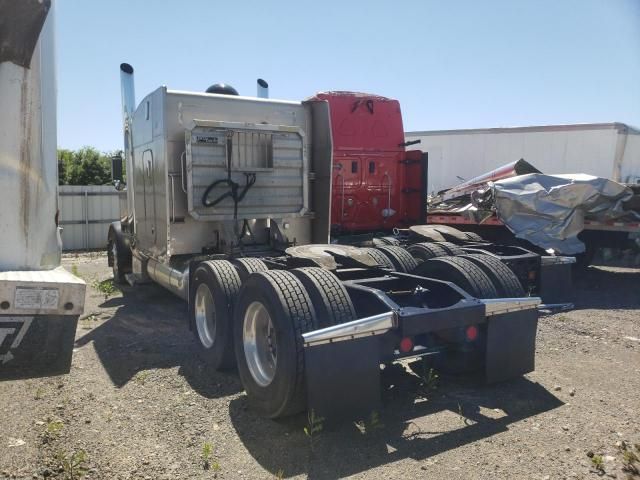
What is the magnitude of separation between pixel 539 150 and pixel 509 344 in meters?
13.5

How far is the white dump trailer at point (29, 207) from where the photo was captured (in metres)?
3.04

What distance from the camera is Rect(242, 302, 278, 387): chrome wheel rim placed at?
436 cm

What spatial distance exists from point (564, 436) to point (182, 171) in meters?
5.17

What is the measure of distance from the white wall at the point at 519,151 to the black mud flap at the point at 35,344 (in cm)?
1559

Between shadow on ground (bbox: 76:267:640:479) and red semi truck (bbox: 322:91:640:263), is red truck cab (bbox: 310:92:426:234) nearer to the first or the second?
red semi truck (bbox: 322:91:640:263)

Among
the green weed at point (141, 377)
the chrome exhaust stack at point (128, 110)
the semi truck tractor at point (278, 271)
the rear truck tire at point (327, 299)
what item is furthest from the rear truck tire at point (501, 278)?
the chrome exhaust stack at point (128, 110)

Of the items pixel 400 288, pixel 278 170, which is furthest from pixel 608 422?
pixel 278 170

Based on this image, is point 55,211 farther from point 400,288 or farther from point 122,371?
point 400,288

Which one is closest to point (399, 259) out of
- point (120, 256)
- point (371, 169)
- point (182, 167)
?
point (182, 167)

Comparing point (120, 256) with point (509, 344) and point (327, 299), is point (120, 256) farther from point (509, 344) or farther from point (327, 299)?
point (509, 344)

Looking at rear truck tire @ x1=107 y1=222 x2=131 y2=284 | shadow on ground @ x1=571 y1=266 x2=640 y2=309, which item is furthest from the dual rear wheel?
shadow on ground @ x1=571 y1=266 x2=640 y2=309

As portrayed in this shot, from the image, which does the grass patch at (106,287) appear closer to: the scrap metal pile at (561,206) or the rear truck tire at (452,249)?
the rear truck tire at (452,249)

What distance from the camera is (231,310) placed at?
5.25m

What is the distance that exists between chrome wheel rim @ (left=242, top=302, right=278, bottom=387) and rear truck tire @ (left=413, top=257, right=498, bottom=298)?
69.2 inches
